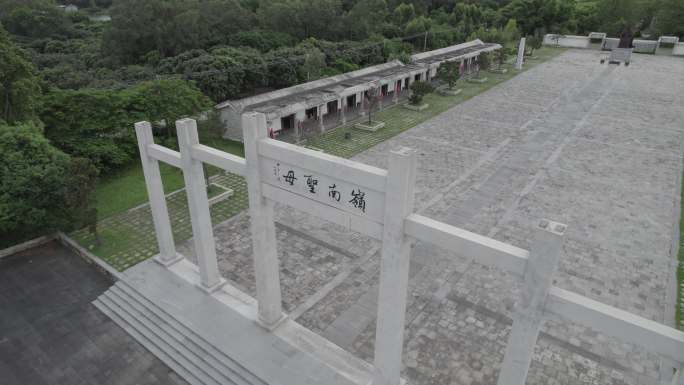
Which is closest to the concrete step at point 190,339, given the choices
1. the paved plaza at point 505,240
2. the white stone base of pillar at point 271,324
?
the white stone base of pillar at point 271,324

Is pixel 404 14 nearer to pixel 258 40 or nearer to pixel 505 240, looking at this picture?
pixel 258 40

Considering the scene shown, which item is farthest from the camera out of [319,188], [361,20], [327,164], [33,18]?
[33,18]

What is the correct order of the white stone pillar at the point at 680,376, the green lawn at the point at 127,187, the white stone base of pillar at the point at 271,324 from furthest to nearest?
the green lawn at the point at 127,187
the white stone base of pillar at the point at 271,324
the white stone pillar at the point at 680,376

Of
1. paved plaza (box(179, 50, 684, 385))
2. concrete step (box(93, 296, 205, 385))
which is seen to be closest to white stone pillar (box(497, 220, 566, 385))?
paved plaza (box(179, 50, 684, 385))

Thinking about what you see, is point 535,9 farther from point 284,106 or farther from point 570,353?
point 570,353

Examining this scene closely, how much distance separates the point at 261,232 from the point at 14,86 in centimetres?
1380

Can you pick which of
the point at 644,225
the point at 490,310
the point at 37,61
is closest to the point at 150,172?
the point at 490,310

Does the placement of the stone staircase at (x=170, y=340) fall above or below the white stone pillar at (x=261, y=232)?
below

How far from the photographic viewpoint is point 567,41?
59.2 meters

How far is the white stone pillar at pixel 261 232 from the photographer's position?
9.03 m

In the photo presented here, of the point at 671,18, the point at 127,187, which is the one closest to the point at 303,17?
the point at 127,187

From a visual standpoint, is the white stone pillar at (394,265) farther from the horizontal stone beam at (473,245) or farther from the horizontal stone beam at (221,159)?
the horizontal stone beam at (221,159)

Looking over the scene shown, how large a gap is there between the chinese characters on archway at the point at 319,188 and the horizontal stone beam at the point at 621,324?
352cm

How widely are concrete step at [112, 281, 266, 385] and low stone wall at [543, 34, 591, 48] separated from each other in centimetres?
6372
